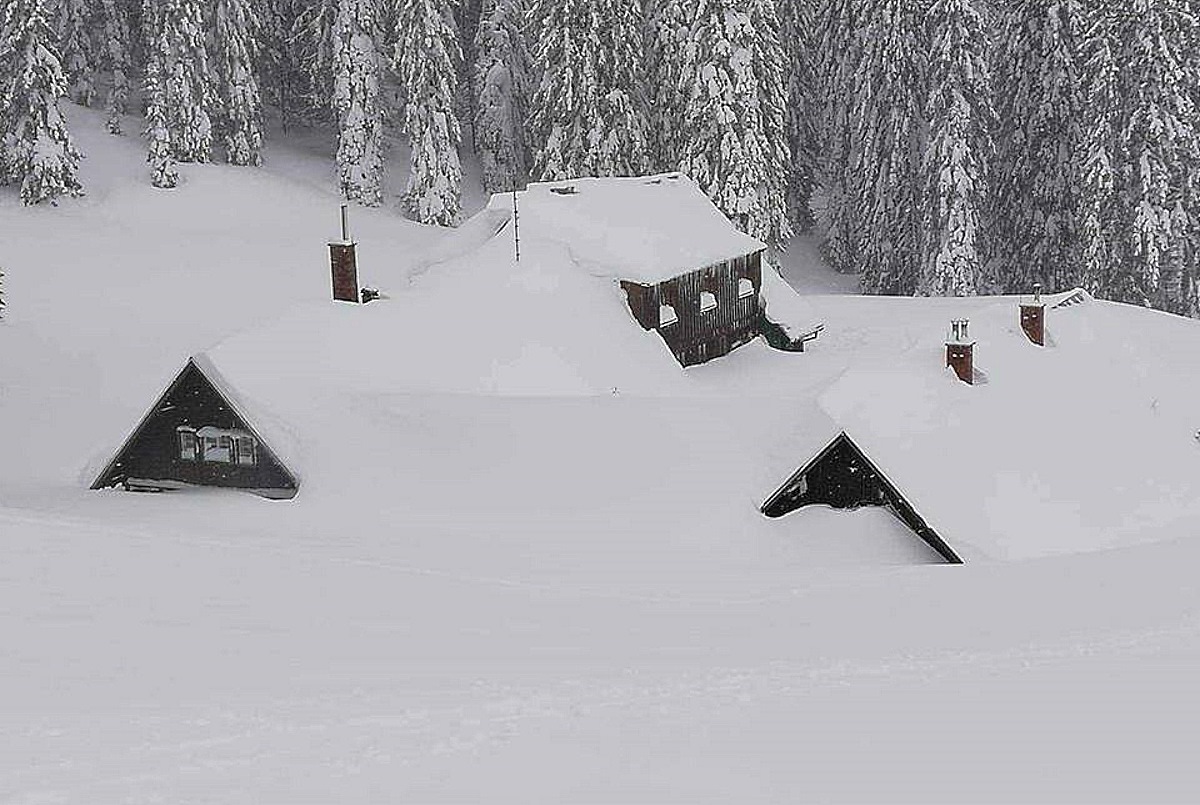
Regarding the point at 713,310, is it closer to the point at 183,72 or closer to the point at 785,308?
the point at 785,308

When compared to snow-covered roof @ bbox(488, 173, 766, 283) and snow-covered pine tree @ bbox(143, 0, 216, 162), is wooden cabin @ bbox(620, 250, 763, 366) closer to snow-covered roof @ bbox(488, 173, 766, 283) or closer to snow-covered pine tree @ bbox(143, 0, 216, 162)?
snow-covered roof @ bbox(488, 173, 766, 283)

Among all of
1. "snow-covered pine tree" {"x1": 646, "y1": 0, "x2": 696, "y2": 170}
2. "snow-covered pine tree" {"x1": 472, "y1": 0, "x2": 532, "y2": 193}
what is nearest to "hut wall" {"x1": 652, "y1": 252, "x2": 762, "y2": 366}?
"snow-covered pine tree" {"x1": 646, "y1": 0, "x2": 696, "y2": 170}

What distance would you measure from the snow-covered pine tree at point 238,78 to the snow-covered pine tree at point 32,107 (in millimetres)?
5814

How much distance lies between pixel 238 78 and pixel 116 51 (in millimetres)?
6686

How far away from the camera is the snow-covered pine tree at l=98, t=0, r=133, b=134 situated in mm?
49094

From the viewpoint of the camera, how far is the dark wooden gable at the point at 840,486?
863 inches

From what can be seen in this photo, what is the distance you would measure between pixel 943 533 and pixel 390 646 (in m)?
9.97

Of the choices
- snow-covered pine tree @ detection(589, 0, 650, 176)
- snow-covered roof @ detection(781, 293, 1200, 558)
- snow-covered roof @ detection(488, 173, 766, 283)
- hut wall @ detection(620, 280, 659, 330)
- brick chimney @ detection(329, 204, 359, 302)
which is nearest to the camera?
snow-covered roof @ detection(781, 293, 1200, 558)

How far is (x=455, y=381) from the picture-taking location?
80.8ft

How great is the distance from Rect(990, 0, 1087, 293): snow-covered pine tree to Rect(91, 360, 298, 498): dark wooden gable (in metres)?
27.0

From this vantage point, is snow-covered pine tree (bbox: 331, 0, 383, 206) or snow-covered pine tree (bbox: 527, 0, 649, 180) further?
snow-covered pine tree (bbox: 331, 0, 383, 206)

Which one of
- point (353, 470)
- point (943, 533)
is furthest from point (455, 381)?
point (943, 533)

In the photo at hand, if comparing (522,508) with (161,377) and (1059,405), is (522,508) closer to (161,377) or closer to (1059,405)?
(1059,405)

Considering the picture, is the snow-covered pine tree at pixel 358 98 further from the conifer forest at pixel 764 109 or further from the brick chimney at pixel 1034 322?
the brick chimney at pixel 1034 322
